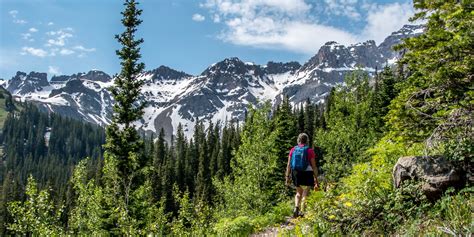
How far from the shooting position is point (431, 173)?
24.1 ft

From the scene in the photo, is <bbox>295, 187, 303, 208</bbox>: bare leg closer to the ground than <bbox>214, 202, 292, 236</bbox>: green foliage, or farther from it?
farther from it

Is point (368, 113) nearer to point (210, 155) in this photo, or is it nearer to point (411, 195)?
point (411, 195)

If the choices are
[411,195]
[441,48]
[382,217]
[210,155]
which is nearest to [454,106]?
[441,48]

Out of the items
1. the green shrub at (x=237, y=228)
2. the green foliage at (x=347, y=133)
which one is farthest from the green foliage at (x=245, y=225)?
the green foliage at (x=347, y=133)

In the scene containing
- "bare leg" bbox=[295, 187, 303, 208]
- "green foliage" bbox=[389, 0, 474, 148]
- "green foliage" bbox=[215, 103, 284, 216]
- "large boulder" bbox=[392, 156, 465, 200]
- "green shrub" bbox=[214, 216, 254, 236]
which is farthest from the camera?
"green foliage" bbox=[215, 103, 284, 216]

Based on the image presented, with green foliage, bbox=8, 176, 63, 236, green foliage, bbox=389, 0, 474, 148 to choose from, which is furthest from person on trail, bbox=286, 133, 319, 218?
green foliage, bbox=8, 176, 63, 236

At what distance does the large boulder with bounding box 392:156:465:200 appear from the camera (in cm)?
714

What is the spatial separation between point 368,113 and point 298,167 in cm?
2693

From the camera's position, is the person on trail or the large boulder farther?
the person on trail

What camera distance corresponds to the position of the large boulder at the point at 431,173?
23.4 feet

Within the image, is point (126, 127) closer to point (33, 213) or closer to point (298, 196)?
point (33, 213)

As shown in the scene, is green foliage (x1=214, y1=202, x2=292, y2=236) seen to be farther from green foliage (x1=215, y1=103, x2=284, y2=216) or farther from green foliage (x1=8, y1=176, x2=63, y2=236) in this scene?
green foliage (x1=215, y1=103, x2=284, y2=216)

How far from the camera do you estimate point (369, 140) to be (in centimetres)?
3161

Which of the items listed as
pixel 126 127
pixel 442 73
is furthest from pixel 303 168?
pixel 126 127
